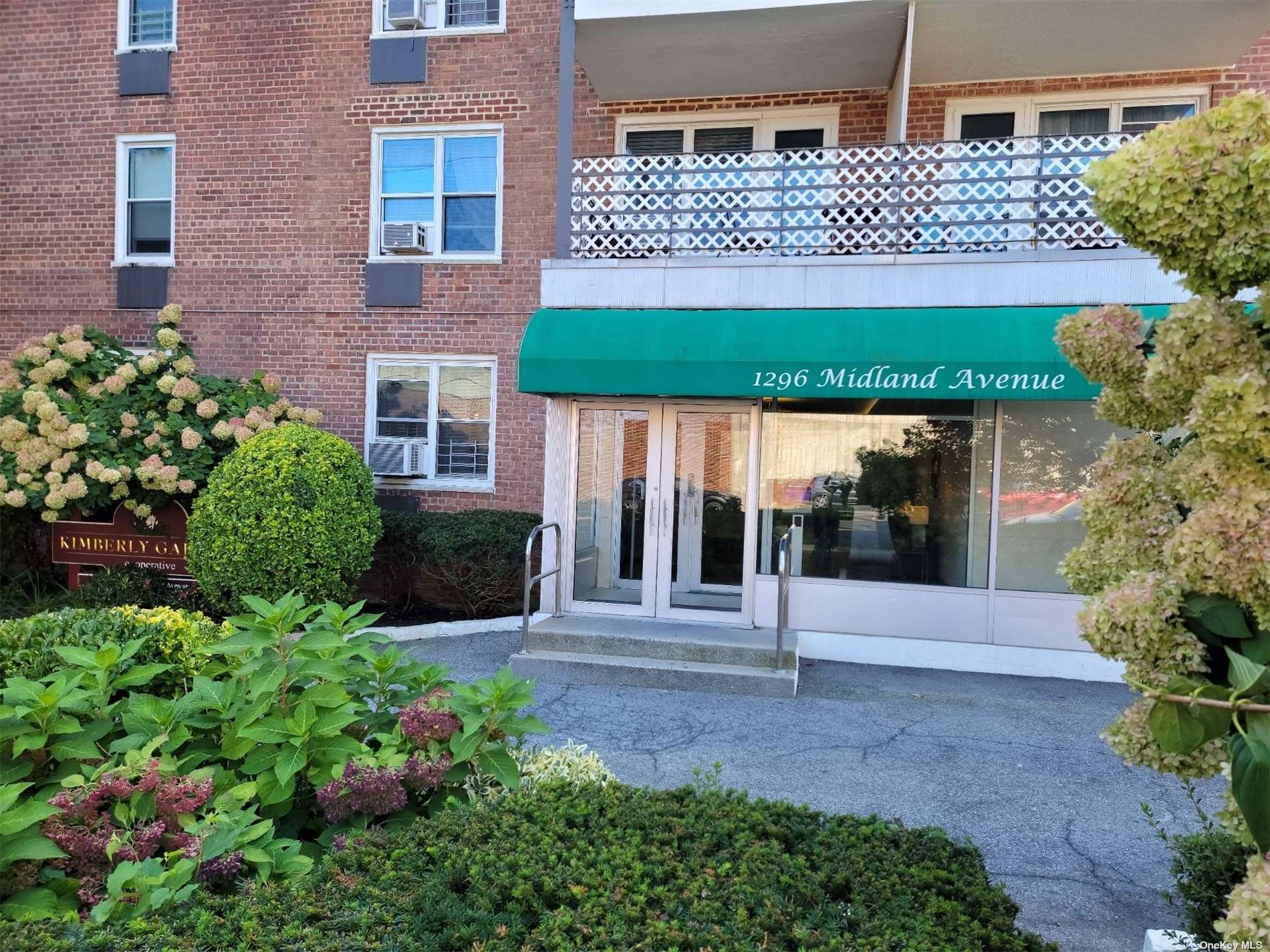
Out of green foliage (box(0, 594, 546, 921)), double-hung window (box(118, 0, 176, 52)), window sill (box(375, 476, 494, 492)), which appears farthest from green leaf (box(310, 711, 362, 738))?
double-hung window (box(118, 0, 176, 52))

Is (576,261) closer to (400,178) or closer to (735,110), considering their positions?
(735,110)

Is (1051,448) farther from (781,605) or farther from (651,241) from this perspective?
(651,241)

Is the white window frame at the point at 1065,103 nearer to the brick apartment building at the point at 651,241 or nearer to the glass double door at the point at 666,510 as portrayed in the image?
the brick apartment building at the point at 651,241

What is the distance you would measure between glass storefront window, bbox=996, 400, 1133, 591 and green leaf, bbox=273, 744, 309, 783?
300 inches

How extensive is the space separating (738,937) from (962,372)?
640cm

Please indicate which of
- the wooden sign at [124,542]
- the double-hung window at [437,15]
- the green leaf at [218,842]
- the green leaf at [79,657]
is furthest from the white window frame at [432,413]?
the green leaf at [218,842]

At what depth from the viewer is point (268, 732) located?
131 inches

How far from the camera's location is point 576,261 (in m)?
9.06

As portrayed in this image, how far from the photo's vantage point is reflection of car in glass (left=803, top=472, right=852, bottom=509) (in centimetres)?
930

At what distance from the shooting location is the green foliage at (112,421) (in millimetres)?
9719

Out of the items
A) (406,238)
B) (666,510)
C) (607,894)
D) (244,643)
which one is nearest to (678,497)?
(666,510)

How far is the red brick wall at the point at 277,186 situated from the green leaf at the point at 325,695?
7690mm

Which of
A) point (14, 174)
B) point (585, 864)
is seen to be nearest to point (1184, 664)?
point (585, 864)

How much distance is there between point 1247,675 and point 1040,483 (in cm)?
750
